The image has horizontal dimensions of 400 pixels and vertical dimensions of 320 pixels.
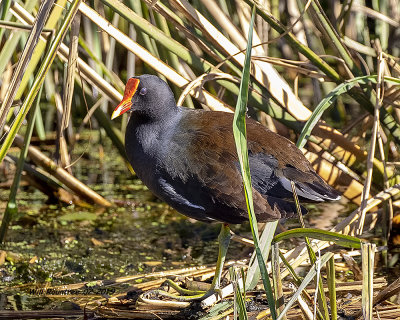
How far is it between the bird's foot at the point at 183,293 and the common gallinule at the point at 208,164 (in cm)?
3

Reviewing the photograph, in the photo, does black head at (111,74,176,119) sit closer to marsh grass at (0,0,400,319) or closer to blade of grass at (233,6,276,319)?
marsh grass at (0,0,400,319)

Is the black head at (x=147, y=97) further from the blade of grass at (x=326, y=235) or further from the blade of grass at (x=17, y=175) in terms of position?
the blade of grass at (x=326, y=235)

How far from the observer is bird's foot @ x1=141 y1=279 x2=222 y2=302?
2.07 m

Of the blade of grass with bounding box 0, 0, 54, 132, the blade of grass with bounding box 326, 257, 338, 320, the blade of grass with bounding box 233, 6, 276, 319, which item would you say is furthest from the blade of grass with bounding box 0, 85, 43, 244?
the blade of grass with bounding box 326, 257, 338, 320

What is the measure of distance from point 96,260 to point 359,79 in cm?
117

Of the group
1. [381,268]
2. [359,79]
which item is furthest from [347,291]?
[359,79]

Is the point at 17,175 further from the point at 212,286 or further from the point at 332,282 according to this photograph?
the point at 332,282

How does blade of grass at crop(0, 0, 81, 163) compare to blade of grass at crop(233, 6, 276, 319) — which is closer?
blade of grass at crop(233, 6, 276, 319)

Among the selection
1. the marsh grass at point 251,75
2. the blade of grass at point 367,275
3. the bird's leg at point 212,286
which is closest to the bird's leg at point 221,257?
the bird's leg at point 212,286

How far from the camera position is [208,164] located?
2023mm

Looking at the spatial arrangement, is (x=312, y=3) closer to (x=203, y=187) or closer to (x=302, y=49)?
(x=302, y=49)

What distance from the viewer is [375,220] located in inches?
107

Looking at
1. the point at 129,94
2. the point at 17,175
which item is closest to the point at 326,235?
the point at 129,94

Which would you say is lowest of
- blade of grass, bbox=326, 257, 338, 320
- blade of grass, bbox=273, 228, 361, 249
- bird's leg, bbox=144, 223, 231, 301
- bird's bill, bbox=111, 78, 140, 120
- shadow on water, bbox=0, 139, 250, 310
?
shadow on water, bbox=0, 139, 250, 310
